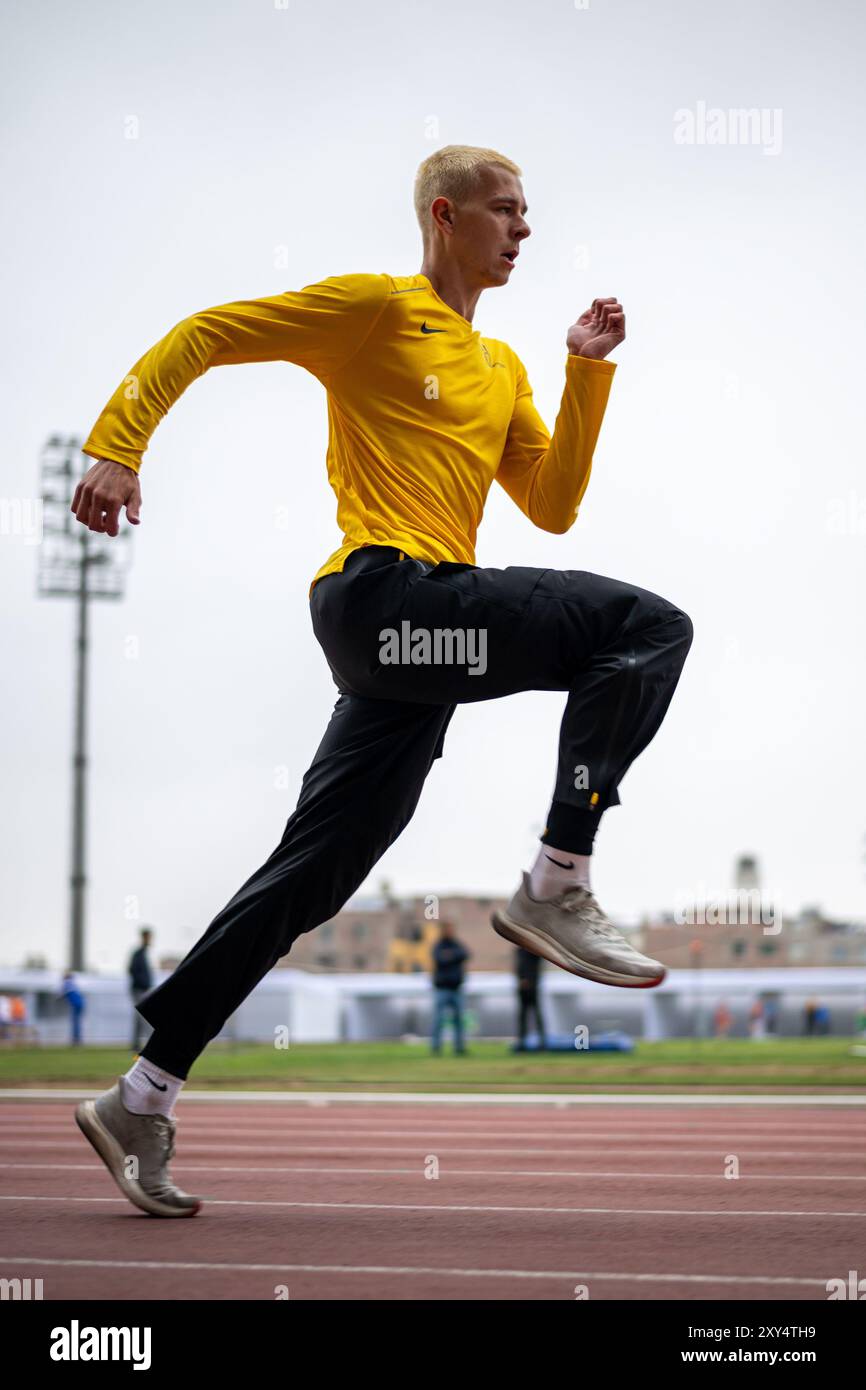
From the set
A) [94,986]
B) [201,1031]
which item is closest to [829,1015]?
[94,986]

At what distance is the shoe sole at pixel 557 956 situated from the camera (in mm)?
3963

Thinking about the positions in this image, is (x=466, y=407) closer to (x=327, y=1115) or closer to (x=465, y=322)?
(x=465, y=322)

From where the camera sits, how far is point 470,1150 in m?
7.18

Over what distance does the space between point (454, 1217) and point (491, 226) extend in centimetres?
268

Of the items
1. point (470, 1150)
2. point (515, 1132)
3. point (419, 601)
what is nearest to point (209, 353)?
point (419, 601)

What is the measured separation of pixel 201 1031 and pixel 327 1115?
5794 millimetres

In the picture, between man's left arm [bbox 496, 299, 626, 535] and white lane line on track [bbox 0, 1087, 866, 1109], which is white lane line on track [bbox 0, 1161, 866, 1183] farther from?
white lane line on track [bbox 0, 1087, 866, 1109]

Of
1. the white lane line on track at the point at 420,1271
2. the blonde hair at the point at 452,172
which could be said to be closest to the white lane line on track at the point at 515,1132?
the white lane line on track at the point at 420,1271

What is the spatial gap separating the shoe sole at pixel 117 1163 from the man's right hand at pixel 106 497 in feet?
5.51

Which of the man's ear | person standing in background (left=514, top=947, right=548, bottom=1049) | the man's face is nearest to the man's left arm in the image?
the man's face

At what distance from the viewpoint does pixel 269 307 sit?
4371mm

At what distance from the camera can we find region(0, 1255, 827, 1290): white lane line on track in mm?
3449

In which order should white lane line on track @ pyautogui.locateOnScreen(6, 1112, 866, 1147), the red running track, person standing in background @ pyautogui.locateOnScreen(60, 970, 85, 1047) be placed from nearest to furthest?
the red running track
white lane line on track @ pyautogui.locateOnScreen(6, 1112, 866, 1147)
person standing in background @ pyautogui.locateOnScreen(60, 970, 85, 1047)

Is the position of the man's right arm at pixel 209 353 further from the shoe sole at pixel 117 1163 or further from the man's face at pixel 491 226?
the shoe sole at pixel 117 1163
